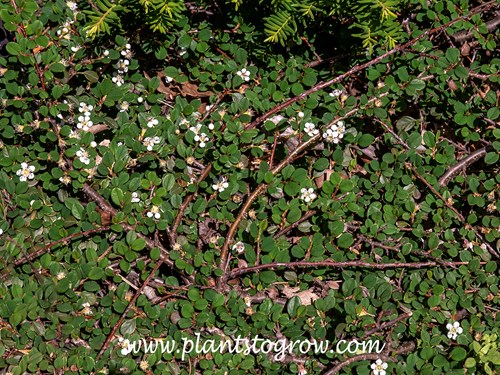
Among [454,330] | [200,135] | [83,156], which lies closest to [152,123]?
[200,135]

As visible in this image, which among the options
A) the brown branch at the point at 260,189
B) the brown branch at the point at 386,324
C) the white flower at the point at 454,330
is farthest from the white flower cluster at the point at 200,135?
the white flower at the point at 454,330

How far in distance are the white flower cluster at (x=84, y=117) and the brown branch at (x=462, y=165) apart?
1.42 m

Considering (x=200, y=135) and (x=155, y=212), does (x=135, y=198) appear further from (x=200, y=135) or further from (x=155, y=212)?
(x=200, y=135)

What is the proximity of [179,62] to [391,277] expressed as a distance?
1.28 m

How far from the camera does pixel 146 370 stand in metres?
2.33

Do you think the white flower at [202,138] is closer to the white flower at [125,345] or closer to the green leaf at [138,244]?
the green leaf at [138,244]

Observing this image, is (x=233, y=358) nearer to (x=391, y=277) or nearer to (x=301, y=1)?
(x=391, y=277)

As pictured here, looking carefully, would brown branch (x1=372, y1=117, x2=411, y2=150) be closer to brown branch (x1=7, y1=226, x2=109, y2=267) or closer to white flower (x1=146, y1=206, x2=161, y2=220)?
white flower (x1=146, y1=206, x2=161, y2=220)

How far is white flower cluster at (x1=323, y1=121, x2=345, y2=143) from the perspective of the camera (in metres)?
2.59

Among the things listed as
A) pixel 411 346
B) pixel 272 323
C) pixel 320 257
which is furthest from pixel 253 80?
pixel 411 346

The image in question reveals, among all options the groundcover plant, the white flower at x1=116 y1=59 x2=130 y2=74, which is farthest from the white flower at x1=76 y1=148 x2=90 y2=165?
the white flower at x1=116 y1=59 x2=130 y2=74

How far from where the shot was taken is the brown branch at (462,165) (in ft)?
8.77

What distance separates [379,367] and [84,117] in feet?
4.78

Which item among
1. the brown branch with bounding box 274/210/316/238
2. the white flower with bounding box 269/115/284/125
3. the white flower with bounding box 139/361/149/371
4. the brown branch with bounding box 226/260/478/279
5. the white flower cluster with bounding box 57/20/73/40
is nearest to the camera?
the white flower with bounding box 139/361/149/371
